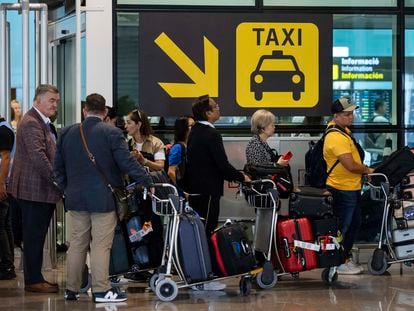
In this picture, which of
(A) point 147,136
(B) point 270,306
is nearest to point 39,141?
(A) point 147,136

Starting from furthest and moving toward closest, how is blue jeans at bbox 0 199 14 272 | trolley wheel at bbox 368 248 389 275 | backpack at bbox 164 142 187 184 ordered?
trolley wheel at bbox 368 248 389 275
blue jeans at bbox 0 199 14 272
backpack at bbox 164 142 187 184

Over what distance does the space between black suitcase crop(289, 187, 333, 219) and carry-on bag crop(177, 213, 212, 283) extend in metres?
1.16

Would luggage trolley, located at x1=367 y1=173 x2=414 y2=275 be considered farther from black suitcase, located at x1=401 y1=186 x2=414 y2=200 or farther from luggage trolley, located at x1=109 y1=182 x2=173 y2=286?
luggage trolley, located at x1=109 y1=182 x2=173 y2=286

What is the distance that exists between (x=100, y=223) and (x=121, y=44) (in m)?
3.32

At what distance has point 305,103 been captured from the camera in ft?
37.8

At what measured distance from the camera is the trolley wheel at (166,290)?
8836 millimetres

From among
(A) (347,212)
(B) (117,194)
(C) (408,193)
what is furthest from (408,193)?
(B) (117,194)

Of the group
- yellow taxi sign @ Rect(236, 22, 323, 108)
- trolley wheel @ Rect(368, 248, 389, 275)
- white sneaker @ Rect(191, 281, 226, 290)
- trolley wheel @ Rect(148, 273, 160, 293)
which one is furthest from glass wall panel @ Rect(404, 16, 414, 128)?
trolley wheel @ Rect(148, 273, 160, 293)

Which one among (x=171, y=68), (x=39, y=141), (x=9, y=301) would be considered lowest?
(x=9, y=301)

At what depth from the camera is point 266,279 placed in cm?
946

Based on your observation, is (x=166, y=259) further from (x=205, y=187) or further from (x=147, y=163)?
(x=147, y=163)

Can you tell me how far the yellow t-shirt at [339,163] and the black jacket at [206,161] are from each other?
1.25 metres

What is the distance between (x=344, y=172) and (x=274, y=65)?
6.08ft

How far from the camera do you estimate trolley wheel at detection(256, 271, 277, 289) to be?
9.45 metres
